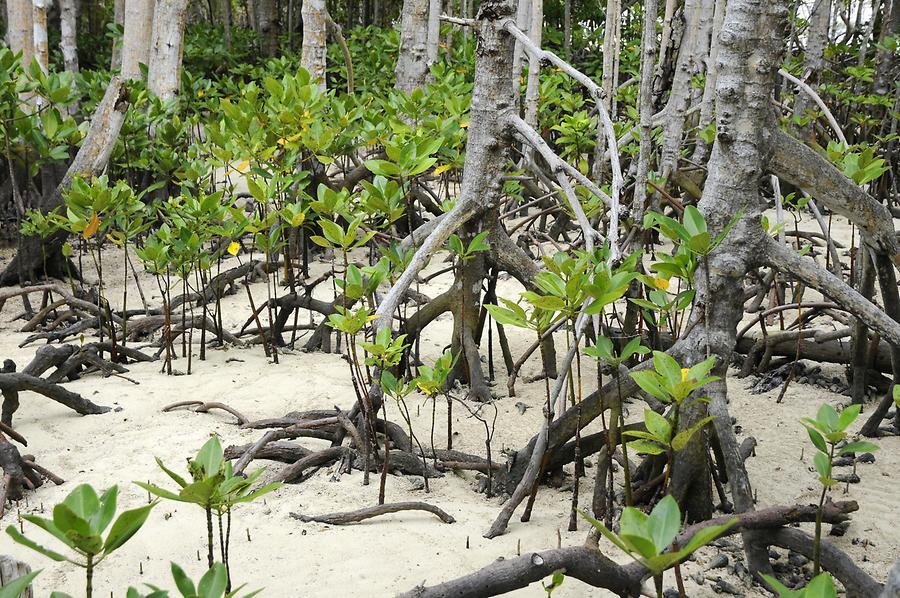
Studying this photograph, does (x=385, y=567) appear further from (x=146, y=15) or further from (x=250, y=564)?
(x=146, y=15)

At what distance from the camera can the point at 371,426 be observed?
3100mm

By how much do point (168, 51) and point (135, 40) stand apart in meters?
1.00

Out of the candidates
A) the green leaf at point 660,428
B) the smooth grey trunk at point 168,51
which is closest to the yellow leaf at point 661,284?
the green leaf at point 660,428

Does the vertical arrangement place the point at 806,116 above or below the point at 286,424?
above

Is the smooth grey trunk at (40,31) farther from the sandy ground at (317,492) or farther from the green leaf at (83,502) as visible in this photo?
the green leaf at (83,502)

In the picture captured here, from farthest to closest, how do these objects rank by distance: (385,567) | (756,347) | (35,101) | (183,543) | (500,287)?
(35,101), (500,287), (756,347), (183,543), (385,567)

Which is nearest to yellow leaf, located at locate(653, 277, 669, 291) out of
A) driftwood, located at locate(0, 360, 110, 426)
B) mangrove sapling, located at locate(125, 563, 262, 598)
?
mangrove sapling, located at locate(125, 563, 262, 598)

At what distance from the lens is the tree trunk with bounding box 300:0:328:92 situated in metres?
6.88

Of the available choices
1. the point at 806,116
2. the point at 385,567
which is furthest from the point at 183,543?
the point at 806,116

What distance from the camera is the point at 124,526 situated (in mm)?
1444

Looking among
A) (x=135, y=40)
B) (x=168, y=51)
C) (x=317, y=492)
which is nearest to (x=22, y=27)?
(x=135, y=40)

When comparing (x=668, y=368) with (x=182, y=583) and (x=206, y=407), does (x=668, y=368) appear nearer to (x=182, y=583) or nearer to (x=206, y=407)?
(x=182, y=583)

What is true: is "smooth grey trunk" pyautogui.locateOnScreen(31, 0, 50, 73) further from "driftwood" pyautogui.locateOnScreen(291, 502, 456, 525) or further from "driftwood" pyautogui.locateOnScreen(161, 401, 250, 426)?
"driftwood" pyautogui.locateOnScreen(291, 502, 456, 525)

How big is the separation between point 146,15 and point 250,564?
7947 mm
